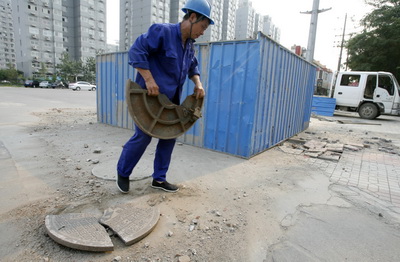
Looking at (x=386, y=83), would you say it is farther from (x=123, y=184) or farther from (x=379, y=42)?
(x=123, y=184)

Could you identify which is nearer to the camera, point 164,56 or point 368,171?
point 164,56

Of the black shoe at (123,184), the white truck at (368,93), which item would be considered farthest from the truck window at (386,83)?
the black shoe at (123,184)

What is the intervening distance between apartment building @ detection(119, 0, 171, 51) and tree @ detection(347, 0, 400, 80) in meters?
50.9

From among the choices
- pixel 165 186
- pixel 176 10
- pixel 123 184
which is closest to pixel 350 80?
pixel 165 186

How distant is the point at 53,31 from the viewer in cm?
5444

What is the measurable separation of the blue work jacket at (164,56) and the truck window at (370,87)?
1422cm

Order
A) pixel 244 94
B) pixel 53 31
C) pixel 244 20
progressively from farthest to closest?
pixel 244 20 < pixel 53 31 < pixel 244 94

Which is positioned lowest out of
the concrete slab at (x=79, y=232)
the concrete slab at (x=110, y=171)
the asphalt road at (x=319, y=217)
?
A: the asphalt road at (x=319, y=217)

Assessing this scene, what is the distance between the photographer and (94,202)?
263cm

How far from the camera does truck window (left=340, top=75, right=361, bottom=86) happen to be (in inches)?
530

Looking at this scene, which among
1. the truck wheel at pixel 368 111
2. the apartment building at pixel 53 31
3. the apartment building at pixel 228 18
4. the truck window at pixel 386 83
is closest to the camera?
the truck window at pixel 386 83

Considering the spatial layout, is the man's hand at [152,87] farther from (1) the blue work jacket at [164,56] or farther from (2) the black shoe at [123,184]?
(2) the black shoe at [123,184]

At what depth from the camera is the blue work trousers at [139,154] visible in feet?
8.55

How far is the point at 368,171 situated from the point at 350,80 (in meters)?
11.4
